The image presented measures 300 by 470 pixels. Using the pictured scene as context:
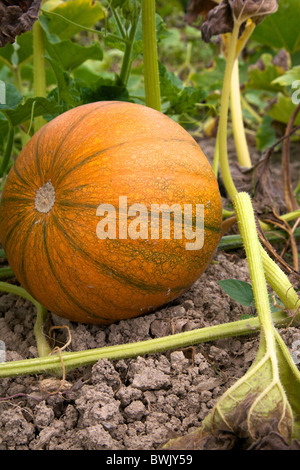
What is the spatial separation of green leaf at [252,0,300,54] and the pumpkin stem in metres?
1.95

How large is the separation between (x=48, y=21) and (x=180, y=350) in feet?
4.77

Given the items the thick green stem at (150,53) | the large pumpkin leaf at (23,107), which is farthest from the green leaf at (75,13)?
the thick green stem at (150,53)

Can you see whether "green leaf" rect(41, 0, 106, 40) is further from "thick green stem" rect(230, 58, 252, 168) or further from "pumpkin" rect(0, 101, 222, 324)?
"pumpkin" rect(0, 101, 222, 324)

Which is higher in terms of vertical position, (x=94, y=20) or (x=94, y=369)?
(x=94, y=20)

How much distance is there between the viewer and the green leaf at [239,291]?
1431 millimetres

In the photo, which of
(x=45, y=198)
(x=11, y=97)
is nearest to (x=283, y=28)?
(x=11, y=97)

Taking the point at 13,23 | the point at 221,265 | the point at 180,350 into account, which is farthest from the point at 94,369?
the point at 13,23

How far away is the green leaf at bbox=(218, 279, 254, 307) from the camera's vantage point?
1.43 meters

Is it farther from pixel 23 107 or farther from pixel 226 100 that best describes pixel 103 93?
→ pixel 226 100

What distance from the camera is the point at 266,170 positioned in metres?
2.28

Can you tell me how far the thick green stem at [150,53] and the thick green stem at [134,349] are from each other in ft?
2.81

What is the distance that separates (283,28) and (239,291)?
6.45 feet

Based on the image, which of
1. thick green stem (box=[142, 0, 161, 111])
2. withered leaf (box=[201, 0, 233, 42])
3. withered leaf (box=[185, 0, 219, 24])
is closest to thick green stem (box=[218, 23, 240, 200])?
withered leaf (box=[201, 0, 233, 42])
